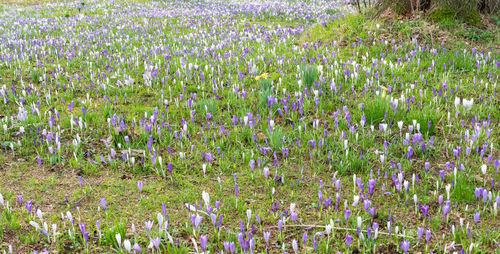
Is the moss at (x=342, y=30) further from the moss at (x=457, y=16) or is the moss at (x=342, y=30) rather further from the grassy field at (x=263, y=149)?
the moss at (x=457, y=16)

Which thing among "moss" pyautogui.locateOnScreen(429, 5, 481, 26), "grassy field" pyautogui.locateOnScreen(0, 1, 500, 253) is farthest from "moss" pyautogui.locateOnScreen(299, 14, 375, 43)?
"moss" pyautogui.locateOnScreen(429, 5, 481, 26)

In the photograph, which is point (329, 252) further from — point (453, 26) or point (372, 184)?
point (453, 26)

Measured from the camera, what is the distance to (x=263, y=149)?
4699 mm

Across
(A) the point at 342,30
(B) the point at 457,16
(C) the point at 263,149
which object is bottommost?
(C) the point at 263,149

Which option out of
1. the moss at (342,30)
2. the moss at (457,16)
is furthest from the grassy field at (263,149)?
the moss at (457,16)

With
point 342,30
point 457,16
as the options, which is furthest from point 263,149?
point 457,16

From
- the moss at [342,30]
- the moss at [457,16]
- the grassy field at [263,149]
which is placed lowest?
the grassy field at [263,149]

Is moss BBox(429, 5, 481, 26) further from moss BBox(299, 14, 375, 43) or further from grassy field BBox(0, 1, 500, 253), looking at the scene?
moss BBox(299, 14, 375, 43)

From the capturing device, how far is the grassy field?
341 centimetres

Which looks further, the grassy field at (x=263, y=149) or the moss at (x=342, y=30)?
the moss at (x=342, y=30)

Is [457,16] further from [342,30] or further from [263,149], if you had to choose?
[263,149]

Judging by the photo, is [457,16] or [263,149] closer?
[263,149]

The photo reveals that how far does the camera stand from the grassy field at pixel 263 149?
3.41 m

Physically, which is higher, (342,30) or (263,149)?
(342,30)
